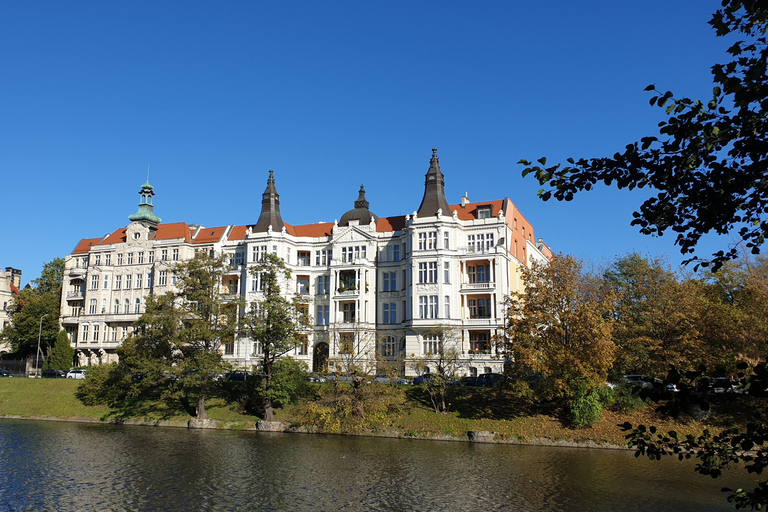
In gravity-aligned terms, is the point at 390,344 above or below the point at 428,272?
below

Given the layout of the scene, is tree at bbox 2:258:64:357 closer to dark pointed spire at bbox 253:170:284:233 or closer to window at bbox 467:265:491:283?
dark pointed spire at bbox 253:170:284:233

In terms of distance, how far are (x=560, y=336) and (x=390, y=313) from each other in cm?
2736

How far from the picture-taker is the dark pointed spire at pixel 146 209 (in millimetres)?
82250

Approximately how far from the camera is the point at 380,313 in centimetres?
6669

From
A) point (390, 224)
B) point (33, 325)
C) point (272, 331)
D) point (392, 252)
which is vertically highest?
point (390, 224)

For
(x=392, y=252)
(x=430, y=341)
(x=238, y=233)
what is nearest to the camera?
(x=430, y=341)

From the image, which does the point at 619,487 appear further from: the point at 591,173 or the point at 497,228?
the point at 497,228

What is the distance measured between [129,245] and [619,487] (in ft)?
225

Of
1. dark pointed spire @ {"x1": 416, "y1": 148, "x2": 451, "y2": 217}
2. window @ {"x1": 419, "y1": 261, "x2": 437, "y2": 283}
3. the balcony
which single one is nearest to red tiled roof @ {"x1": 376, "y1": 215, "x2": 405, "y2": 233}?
dark pointed spire @ {"x1": 416, "y1": 148, "x2": 451, "y2": 217}

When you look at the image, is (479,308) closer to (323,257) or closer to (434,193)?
(434,193)

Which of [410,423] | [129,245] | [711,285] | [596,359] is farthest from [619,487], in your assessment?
[129,245]

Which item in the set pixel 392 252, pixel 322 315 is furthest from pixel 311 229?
pixel 392 252

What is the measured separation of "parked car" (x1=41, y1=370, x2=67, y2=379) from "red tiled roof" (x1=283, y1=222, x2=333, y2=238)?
2956 centimetres

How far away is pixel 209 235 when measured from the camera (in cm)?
7731
